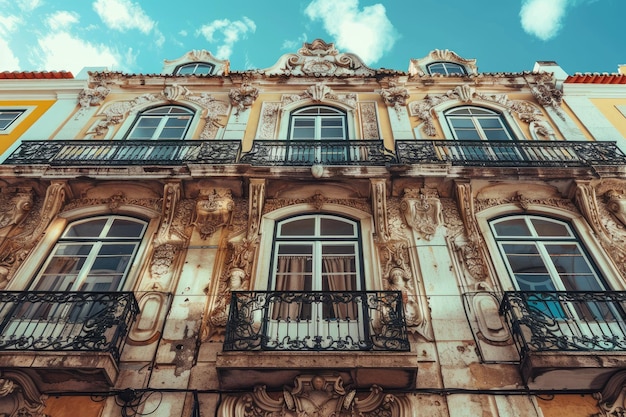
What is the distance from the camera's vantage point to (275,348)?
496cm

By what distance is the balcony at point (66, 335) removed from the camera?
4.73 m

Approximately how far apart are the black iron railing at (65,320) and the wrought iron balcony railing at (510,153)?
482cm

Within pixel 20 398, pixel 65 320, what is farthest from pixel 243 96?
pixel 20 398

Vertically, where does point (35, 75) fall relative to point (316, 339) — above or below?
above

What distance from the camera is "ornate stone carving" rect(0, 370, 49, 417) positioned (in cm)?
473

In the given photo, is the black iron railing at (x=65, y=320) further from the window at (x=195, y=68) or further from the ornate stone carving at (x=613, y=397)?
the window at (x=195, y=68)

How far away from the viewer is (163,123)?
9.65 m

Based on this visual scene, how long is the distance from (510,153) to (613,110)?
349 centimetres

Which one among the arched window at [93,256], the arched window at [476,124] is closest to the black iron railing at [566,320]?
the arched window at [476,124]

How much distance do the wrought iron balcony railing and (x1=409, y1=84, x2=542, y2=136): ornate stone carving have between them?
0.98 m

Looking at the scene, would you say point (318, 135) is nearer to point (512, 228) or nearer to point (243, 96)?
point (243, 96)

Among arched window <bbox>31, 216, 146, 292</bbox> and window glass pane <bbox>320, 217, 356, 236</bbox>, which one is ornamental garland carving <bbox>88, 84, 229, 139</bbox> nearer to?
arched window <bbox>31, 216, 146, 292</bbox>

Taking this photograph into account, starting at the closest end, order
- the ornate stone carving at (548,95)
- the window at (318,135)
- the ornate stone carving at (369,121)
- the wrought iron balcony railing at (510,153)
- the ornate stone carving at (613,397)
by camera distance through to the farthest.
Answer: the ornate stone carving at (613,397) → the wrought iron balcony railing at (510,153) → the window at (318,135) → the ornate stone carving at (369,121) → the ornate stone carving at (548,95)

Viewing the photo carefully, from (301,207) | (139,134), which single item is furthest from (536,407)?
(139,134)
